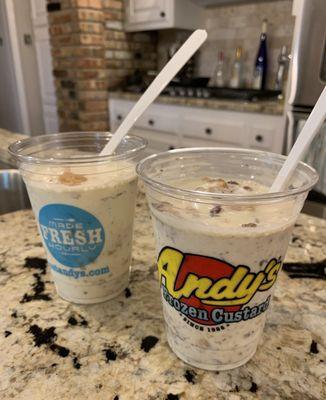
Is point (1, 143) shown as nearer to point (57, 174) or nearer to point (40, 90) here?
point (57, 174)

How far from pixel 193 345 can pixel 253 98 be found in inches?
80.1

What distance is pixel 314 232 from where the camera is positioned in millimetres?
703

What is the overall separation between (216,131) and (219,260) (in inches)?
81.7

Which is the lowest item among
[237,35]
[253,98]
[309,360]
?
[309,360]

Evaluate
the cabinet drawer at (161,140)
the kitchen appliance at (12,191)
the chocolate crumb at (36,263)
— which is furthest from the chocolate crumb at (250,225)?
the cabinet drawer at (161,140)

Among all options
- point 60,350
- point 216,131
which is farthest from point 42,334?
point 216,131

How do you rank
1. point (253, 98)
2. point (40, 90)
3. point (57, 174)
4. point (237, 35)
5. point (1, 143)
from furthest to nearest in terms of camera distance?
point (40, 90), point (237, 35), point (253, 98), point (1, 143), point (57, 174)

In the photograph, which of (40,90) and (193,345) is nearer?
(193,345)

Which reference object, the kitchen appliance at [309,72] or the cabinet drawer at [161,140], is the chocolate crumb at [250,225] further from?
the cabinet drawer at [161,140]

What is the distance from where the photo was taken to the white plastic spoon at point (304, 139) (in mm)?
323

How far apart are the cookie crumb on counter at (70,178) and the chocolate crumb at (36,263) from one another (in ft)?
0.68

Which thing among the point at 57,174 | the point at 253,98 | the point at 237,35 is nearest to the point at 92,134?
the point at 57,174

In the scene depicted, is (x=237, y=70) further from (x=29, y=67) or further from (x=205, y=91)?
(x=29, y=67)

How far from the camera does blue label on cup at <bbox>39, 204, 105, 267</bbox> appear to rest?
0.45 metres
